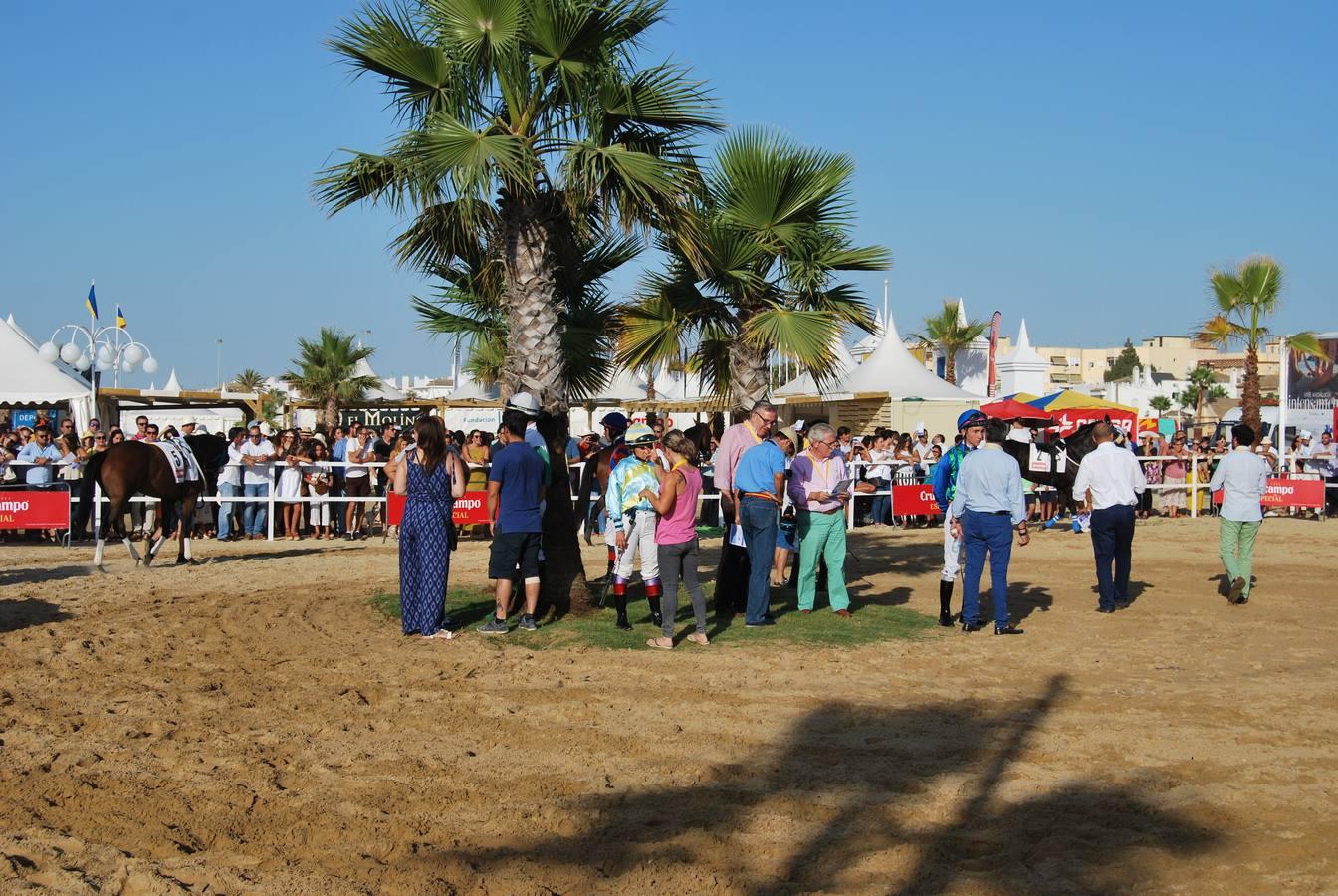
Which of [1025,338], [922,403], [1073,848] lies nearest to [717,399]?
[1073,848]

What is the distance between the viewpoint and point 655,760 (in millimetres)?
6758

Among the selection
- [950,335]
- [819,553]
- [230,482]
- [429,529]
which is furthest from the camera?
[950,335]

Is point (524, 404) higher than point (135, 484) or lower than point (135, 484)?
higher

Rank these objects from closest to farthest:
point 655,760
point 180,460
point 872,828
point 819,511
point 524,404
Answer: point 872,828 < point 655,760 < point 524,404 < point 819,511 < point 180,460

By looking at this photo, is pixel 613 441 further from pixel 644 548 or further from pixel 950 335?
pixel 950 335

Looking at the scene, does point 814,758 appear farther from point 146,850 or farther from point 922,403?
point 922,403

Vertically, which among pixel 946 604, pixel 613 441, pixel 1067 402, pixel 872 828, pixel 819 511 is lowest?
pixel 872 828

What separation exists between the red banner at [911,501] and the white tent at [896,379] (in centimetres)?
1009

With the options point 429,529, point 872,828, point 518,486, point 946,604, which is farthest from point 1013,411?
point 872,828

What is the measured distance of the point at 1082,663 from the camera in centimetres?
960

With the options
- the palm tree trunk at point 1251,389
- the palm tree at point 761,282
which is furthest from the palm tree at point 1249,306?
the palm tree at point 761,282

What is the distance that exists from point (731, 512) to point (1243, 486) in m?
5.35

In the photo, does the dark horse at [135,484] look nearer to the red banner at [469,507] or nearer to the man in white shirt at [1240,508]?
the red banner at [469,507]

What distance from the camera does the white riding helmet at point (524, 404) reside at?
10.4 metres
